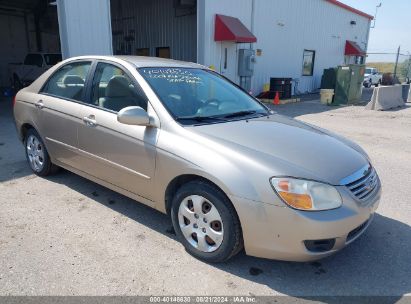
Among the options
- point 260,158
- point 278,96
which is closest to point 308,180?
point 260,158

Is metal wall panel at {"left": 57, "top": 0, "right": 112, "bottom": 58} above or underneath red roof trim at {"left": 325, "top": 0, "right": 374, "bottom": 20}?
underneath

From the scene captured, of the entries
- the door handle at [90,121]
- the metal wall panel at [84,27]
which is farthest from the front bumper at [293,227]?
the metal wall panel at [84,27]

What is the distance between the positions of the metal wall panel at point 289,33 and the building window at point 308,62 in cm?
29

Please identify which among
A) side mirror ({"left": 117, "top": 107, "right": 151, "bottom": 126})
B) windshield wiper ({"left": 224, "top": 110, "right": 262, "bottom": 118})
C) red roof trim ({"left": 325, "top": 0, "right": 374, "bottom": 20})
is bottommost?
windshield wiper ({"left": 224, "top": 110, "right": 262, "bottom": 118})

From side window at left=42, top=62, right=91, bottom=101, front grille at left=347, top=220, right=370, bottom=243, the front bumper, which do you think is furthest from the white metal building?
front grille at left=347, top=220, right=370, bottom=243

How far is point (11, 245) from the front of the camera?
304 centimetres

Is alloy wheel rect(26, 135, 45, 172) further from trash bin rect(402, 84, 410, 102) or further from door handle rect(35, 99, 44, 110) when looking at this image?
trash bin rect(402, 84, 410, 102)

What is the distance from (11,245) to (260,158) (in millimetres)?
2358

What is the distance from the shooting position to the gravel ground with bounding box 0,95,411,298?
2.55 meters

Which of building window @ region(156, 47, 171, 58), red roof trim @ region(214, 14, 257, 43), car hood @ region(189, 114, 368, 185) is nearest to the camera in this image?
car hood @ region(189, 114, 368, 185)

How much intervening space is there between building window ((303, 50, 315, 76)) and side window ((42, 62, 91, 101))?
17.5 meters

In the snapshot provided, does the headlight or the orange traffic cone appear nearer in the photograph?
the headlight

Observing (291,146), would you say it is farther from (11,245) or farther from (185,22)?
(185,22)

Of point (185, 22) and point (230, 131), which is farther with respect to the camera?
point (185, 22)
